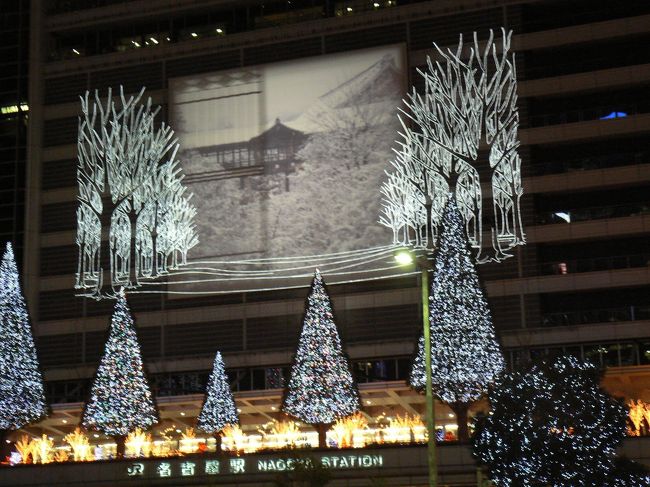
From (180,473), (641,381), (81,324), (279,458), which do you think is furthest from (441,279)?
(81,324)

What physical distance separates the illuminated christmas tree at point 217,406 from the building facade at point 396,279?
9.14 meters

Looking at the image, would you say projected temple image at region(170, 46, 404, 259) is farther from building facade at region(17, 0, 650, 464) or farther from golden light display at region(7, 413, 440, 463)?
golden light display at region(7, 413, 440, 463)

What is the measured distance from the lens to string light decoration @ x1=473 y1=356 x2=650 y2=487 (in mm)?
42188

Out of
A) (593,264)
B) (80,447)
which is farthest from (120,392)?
(593,264)

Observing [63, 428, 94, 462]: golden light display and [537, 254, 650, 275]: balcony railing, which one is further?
[537, 254, 650, 275]: balcony railing

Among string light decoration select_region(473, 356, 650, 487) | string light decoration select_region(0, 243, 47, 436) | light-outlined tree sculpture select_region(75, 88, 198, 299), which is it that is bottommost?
string light decoration select_region(473, 356, 650, 487)

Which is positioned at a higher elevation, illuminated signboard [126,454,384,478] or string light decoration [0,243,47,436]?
string light decoration [0,243,47,436]

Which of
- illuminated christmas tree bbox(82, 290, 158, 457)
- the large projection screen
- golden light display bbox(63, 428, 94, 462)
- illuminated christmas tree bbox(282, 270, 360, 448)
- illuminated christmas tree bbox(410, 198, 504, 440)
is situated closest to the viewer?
illuminated christmas tree bbox(410, 198, 504, 440)

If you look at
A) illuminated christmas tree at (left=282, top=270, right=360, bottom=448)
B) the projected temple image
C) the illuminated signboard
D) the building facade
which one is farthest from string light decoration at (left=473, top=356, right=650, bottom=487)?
the projected temple image

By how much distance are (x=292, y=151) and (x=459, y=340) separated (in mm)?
23979

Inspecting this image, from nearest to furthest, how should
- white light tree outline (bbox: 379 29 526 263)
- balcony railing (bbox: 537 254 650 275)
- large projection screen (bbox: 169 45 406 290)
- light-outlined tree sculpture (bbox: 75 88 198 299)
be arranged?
balcony railing (bbox: 537 254 650 275) < white light tree outline (bbox: 379 29 526 263) < large projection screen (bbox: 169 45 406 290) < light-outlined tree sculpture (bbox: 75 88 198 299)

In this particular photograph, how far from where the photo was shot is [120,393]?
203 feet

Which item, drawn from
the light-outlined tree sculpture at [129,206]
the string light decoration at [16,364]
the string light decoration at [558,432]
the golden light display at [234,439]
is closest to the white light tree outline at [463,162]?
the golden light display at [234,439]

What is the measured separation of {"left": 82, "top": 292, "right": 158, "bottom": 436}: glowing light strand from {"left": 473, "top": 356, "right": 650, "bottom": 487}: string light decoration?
23004 mm
